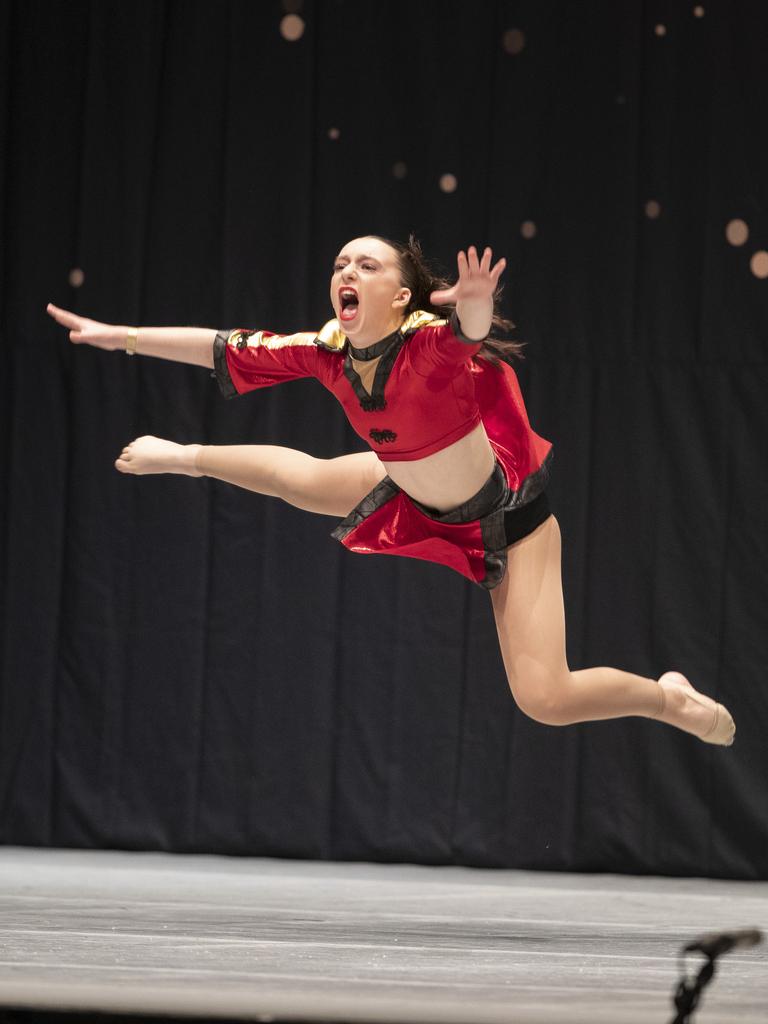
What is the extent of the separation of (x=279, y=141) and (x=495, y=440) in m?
2.14

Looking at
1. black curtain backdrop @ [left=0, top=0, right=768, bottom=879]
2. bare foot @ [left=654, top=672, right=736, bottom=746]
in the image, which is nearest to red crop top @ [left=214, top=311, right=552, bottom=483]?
bare foot @ [left=654, top=672, right=736, bottom=746]

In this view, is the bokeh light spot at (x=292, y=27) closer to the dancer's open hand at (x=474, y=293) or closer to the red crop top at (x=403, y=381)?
the red crop top at (x=403, y=381)

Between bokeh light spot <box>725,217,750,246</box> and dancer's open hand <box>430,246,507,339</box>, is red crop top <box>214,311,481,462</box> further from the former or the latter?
bokeh light spot <box>725,217,750,246</box>

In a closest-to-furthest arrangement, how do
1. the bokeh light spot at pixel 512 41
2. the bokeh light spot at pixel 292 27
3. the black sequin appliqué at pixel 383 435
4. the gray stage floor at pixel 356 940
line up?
1. the gray stage floor at pixel 356 940
2. the black sequin appliqué at pixel 383 435
3. the bokeh light spot at pixel 512 41
4. the bokeh light spot at pixel 292 27

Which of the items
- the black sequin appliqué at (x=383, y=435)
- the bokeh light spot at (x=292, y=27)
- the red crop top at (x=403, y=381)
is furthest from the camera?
the bokeh light spot at (x=292, y=27)

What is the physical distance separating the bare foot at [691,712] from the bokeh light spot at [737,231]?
200 centimetres

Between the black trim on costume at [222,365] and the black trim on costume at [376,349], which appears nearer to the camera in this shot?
the black trim on costume at [376,349]

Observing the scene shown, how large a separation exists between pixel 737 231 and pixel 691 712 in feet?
6.94

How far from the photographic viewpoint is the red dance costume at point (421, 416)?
2705 mm

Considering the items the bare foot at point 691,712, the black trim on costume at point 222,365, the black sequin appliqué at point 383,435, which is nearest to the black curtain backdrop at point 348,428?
the bare foot at point 691,712

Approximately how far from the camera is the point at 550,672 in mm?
2775

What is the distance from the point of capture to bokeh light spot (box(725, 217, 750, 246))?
4500 mm

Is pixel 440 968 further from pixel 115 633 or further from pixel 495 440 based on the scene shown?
pixel 115 633

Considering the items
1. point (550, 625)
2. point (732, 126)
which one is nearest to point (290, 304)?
point (732, 126)
